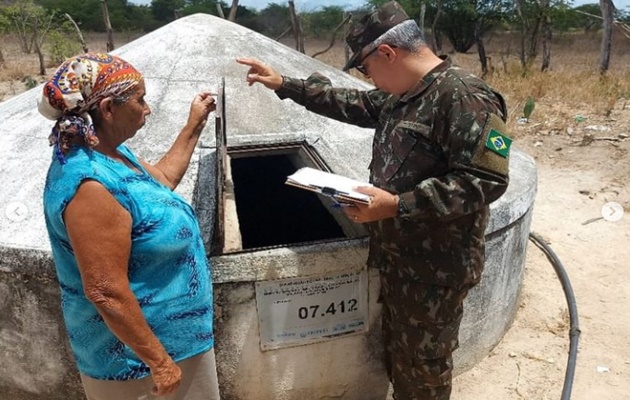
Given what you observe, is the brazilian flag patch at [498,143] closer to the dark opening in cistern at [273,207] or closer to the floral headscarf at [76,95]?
the floral headscarf at [76,95]

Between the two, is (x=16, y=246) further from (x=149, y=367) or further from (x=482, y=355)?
(x=482, y=355)

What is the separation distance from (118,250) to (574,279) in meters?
3.82

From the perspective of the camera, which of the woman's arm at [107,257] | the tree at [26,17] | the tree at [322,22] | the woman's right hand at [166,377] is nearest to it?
the woman's arm at [107,257]

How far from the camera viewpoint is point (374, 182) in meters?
2.26

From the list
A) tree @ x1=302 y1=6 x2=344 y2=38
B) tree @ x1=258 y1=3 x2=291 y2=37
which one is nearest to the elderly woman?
tree @ x1=258 y1=3 x2=291 y2=37

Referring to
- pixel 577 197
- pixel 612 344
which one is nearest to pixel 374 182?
pixel 612 344

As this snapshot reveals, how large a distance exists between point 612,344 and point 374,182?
2.29 meters

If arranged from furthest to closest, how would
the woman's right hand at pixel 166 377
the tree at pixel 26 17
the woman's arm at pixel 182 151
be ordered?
the tree at pixel 26 17, the woman's arm at pixel 182 151, the woman's right hand at pixel 166 377

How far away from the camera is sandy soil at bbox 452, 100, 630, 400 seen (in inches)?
126

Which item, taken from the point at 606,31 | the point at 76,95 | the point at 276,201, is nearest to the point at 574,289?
the point at 276,201

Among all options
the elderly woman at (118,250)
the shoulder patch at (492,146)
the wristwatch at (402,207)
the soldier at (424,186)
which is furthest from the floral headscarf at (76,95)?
the shoulder patch at (492,146)

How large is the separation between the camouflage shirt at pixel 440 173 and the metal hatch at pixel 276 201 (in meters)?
0.59

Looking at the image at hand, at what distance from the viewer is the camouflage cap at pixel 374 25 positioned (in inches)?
77.9

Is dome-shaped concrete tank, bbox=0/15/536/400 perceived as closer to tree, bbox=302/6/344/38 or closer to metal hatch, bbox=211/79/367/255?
metal hatch, bbox=211/79/367/255
